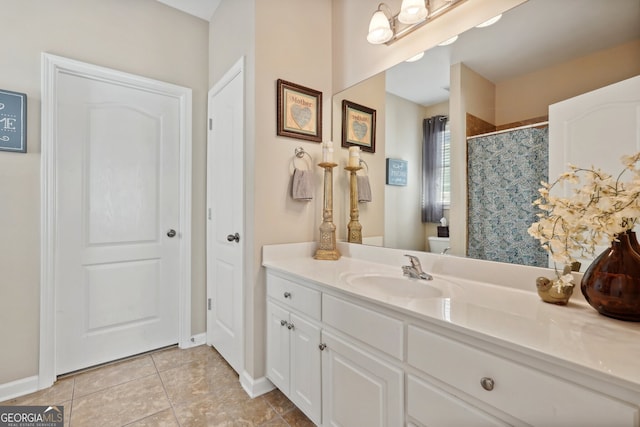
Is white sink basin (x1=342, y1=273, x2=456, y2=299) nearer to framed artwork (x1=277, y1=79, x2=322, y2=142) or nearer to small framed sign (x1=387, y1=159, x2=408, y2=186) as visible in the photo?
small framed sign (x1=387, y1=159, x2=408, y2=186)

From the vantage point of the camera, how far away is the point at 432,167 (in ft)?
5.04

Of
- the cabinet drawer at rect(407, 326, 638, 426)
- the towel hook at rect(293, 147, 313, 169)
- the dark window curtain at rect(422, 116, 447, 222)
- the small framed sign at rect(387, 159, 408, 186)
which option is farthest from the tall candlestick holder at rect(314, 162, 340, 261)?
the cabinet drawer at rect(407, 326, 638, 426)

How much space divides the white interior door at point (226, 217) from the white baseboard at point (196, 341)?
0.07 m

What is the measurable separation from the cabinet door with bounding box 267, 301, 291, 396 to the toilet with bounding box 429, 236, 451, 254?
83 centimetres

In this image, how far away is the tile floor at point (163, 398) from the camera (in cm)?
159

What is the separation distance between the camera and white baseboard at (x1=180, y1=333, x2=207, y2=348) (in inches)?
95.1

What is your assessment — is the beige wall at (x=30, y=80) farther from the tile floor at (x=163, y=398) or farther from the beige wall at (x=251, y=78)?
the tile floor at (x=163, y=398)

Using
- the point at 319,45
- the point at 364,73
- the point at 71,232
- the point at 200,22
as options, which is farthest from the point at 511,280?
the point at 200,22

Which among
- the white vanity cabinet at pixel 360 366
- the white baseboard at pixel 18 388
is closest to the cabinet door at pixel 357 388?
the white vanity cabinet at pixel 360 366

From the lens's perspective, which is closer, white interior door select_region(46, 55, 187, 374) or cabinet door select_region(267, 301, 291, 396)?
cabinet door select_region(267, 301, 291, 396)

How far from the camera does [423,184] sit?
61.8 inches

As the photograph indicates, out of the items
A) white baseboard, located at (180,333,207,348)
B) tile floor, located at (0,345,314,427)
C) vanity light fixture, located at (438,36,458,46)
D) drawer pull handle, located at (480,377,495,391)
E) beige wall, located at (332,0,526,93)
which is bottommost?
tile floor, located at (0,345,314,427)

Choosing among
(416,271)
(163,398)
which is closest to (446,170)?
(416,271)

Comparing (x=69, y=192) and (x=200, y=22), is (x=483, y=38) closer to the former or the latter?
(x=200, y=22)
